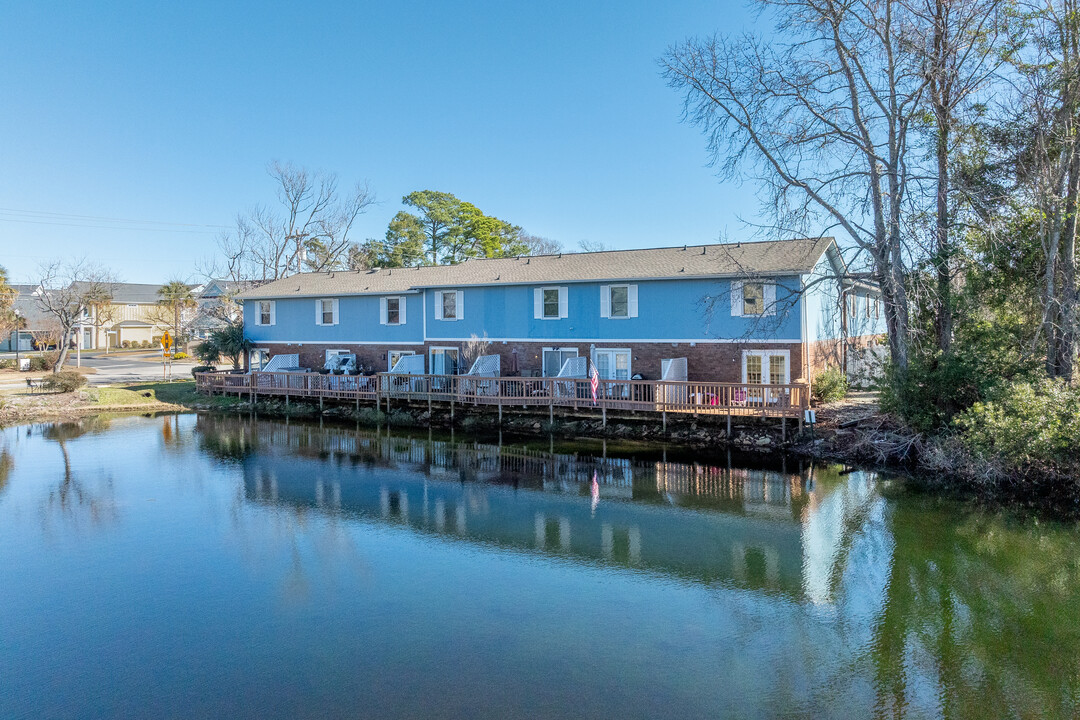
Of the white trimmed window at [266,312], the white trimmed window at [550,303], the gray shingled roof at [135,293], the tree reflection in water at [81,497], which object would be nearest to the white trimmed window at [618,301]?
the white trimmed window at [550,303]

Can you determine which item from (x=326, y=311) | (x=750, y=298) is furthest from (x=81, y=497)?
(x=750, y=298)

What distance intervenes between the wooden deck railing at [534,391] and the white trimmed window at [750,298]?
2.53 m

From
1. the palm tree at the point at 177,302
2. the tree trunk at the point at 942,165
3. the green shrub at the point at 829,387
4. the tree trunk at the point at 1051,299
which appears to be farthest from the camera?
the palm tree at the point at 177,302

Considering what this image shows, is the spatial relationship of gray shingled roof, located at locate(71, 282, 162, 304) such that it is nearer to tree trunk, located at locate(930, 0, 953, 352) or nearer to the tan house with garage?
the tan house with garage

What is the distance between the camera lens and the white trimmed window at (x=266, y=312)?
30.2 meters

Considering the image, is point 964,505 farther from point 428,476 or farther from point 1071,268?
point 428,476

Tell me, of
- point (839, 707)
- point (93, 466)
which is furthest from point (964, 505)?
point (93, 466)

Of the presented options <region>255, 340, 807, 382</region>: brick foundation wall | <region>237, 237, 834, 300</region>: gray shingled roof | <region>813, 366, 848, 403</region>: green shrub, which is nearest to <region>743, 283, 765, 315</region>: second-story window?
<region>237, 237, 834, 300</region>: gray shingled roof

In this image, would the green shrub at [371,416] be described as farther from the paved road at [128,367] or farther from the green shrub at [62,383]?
the paved road at [128,367]

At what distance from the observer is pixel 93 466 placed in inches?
653

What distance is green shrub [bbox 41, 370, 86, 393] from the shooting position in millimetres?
27281

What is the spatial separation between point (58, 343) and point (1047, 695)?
167 feet

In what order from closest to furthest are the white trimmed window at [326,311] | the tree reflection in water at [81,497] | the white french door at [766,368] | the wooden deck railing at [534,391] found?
the tree reflection in water at [81,497] < the wooden deck railing at [534,391] < the white french door at [766,368] < the white trimmed window at [326,311]

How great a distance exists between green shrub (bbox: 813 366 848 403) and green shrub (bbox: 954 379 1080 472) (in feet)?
21.6
